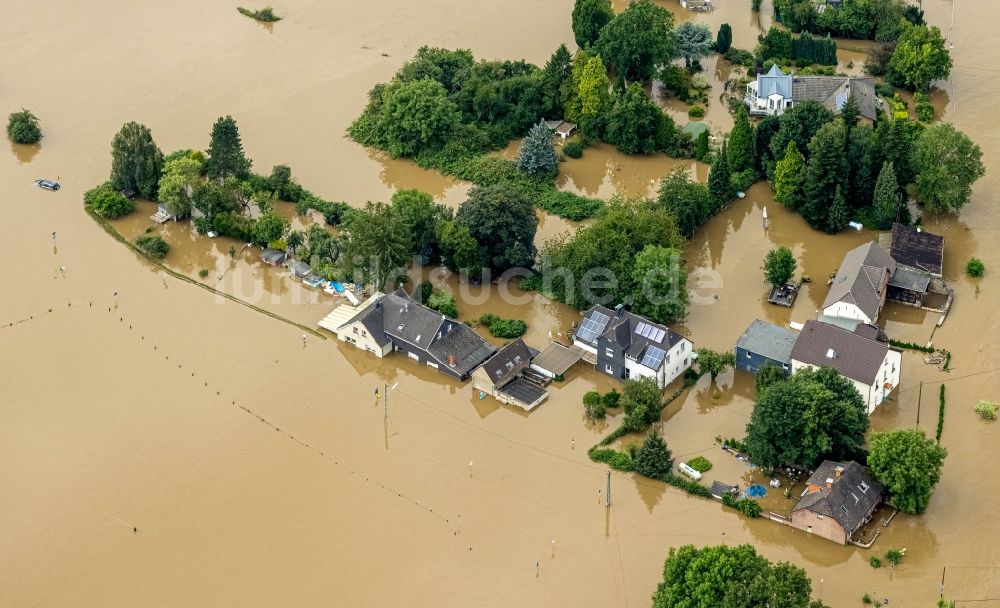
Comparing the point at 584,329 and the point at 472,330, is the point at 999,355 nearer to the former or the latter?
the point at 584,329

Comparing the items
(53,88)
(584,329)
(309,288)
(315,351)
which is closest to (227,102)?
(53,88)

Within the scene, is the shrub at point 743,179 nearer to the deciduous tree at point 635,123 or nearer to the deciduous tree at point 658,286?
the deciduous tree at point 635,123

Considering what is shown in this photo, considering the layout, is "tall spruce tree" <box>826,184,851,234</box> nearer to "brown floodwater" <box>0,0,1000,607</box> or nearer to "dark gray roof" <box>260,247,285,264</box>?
"brown floodwater" <box>0,0,1000,607</box>

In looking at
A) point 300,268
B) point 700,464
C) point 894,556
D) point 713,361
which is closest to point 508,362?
point 713,361

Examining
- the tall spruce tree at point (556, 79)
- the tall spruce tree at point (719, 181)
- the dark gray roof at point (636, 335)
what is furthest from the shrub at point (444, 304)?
the tall spruce tree at point (556, 79)

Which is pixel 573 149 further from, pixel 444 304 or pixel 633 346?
pixel 633 346
